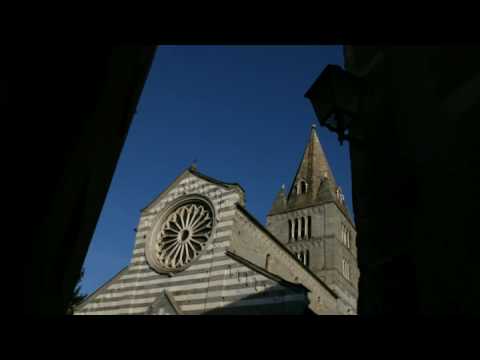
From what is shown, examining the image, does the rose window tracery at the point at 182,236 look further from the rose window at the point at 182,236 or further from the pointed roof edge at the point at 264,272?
the pointed roof edge at the point at 264,272

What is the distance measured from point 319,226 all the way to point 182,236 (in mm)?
16821

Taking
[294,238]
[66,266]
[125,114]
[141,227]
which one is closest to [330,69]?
[125,114]

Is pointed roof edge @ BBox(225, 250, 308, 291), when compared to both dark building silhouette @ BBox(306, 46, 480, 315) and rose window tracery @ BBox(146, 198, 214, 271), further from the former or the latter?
dark building silhouette @ BBox(306, 46, 480, 315)

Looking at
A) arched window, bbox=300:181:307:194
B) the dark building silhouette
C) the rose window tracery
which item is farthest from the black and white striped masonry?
arched window, bbox=300:181:307:194

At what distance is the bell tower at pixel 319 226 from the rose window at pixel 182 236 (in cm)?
1492

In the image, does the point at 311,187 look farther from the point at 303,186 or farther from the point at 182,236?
the point at 182,236

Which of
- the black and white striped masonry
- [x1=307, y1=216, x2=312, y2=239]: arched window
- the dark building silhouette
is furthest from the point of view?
[x1=307, y1=216, x2=312, y2=239]: arched window

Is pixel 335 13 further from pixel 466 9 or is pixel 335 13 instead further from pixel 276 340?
pixel 276 340

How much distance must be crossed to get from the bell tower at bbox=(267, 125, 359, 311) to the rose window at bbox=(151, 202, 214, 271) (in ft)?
48.9

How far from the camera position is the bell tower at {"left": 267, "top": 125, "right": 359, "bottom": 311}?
31928mm

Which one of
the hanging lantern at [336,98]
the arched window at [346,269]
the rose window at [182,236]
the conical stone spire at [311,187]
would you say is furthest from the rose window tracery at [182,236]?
the arched window at [346,269]

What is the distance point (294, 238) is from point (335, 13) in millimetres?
33731

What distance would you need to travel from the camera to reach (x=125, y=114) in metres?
7.51

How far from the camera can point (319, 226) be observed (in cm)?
3366
